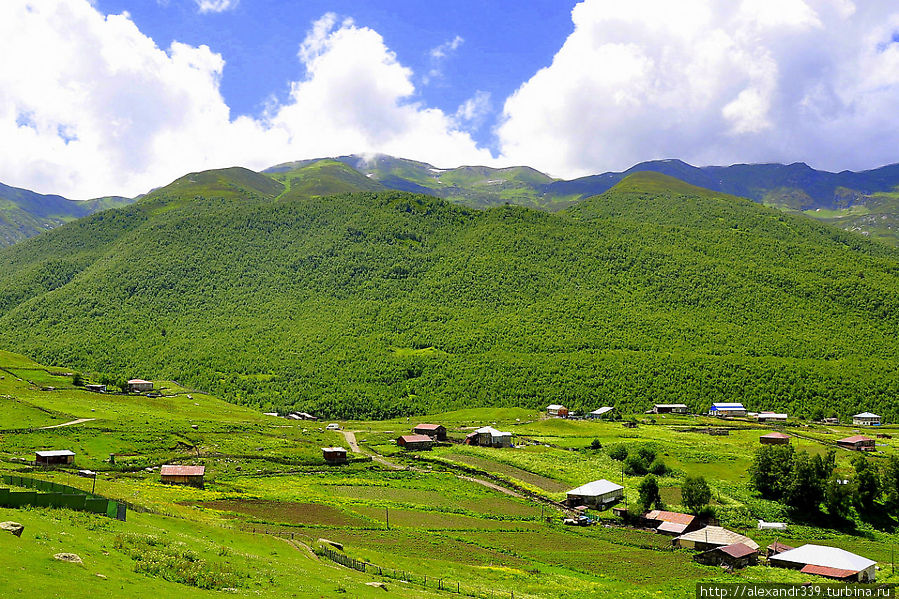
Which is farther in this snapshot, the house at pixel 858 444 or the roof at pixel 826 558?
the house at pixel 858 444

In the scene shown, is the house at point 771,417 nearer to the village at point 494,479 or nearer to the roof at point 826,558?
the village at point 494,479

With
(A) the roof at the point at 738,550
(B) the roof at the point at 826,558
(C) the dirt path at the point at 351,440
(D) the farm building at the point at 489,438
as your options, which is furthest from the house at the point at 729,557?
(C) the dirt path at the point at 351,440

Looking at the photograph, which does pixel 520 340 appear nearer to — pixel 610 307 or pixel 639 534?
pixel 610 307

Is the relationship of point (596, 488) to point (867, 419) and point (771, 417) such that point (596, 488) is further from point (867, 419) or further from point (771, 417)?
point (867, 419)

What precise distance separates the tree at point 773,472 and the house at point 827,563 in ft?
66.9

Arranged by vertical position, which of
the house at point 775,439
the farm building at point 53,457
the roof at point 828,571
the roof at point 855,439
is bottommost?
the roof at point 828,571

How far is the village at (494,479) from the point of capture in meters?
54.7

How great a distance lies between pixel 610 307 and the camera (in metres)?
196

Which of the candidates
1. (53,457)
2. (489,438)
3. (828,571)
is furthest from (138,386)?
(828,571)

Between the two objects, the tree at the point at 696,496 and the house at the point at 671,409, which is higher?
the house at the point at 671,409

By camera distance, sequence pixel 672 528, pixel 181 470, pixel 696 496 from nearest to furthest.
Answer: pixel 672 528
pixel 696 496
pixel 181 470

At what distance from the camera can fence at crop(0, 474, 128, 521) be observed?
3569 centimetres

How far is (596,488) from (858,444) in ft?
167

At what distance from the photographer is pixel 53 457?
67.4 m
